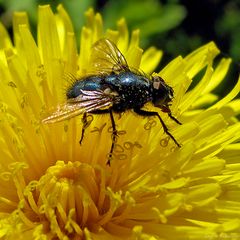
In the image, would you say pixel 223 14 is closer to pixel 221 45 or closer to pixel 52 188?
pixel 221 45

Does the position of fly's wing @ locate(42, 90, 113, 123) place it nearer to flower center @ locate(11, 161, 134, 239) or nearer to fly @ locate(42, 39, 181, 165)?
fly @ locate(42, 39, 181, 165)

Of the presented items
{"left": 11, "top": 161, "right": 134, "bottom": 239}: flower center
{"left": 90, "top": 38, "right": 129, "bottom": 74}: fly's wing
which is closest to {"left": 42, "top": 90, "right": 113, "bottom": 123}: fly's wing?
{"left": 11, "top": 161, "right": 134, "bottom": 239}: flower center

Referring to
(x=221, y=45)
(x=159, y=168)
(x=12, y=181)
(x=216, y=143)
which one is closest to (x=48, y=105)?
(x=12, y=181)

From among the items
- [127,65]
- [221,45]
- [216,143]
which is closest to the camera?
[216,143]

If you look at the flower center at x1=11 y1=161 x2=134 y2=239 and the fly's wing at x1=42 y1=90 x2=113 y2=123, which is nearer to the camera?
the fly's wing at x1=42 y1=90 x2=113 y2=123

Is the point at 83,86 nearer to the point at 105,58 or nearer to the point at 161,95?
the point at 161,95

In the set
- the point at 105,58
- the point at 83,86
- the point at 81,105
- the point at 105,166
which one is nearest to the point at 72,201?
the point at 105,166

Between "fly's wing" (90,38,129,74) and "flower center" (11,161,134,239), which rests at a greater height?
"fly's wing" (90,38,129,74)
